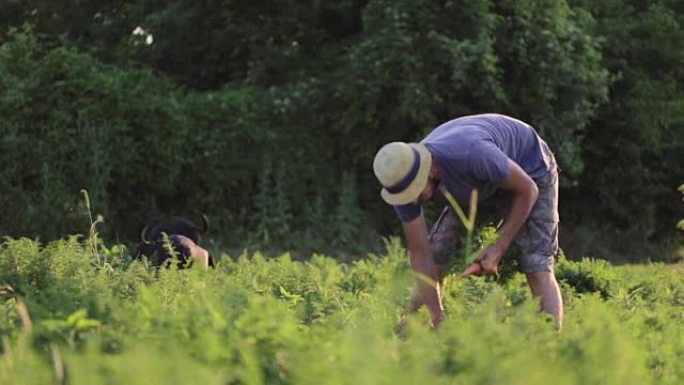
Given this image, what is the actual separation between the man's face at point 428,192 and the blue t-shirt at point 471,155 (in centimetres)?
5

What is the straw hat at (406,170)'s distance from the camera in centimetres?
664

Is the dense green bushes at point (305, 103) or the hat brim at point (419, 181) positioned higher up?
the hat brim at point (419, 181)

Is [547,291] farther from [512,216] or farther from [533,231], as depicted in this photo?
[512,216]

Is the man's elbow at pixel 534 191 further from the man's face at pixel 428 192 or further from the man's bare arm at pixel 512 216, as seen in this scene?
the man's face at pixel 428 192

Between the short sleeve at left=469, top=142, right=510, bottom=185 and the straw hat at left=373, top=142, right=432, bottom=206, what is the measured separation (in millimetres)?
237

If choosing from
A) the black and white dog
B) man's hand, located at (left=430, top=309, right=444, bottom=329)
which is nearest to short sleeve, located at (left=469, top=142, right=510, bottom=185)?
man's hand, located at (left=430, top=309, right=444, bottom=329)

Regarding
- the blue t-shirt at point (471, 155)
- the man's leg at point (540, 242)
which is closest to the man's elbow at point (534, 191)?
the blue t-shirt at point (471, 155)

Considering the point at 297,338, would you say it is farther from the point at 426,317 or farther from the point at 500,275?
the point at 500,275

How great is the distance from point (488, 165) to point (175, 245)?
14.5ft

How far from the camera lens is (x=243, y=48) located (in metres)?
22.0

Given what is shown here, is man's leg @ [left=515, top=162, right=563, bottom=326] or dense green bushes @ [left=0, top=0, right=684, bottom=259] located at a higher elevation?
man's leg @ [left=515, top=162, right=563, bottom=326]

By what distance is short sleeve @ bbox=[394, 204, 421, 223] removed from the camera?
272 inches

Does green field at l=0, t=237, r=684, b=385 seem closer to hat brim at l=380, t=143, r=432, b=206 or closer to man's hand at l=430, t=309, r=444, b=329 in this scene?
man's hand at l=430, t=309, r=444, b=329

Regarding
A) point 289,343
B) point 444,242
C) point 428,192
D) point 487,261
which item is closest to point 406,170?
point 428,192
